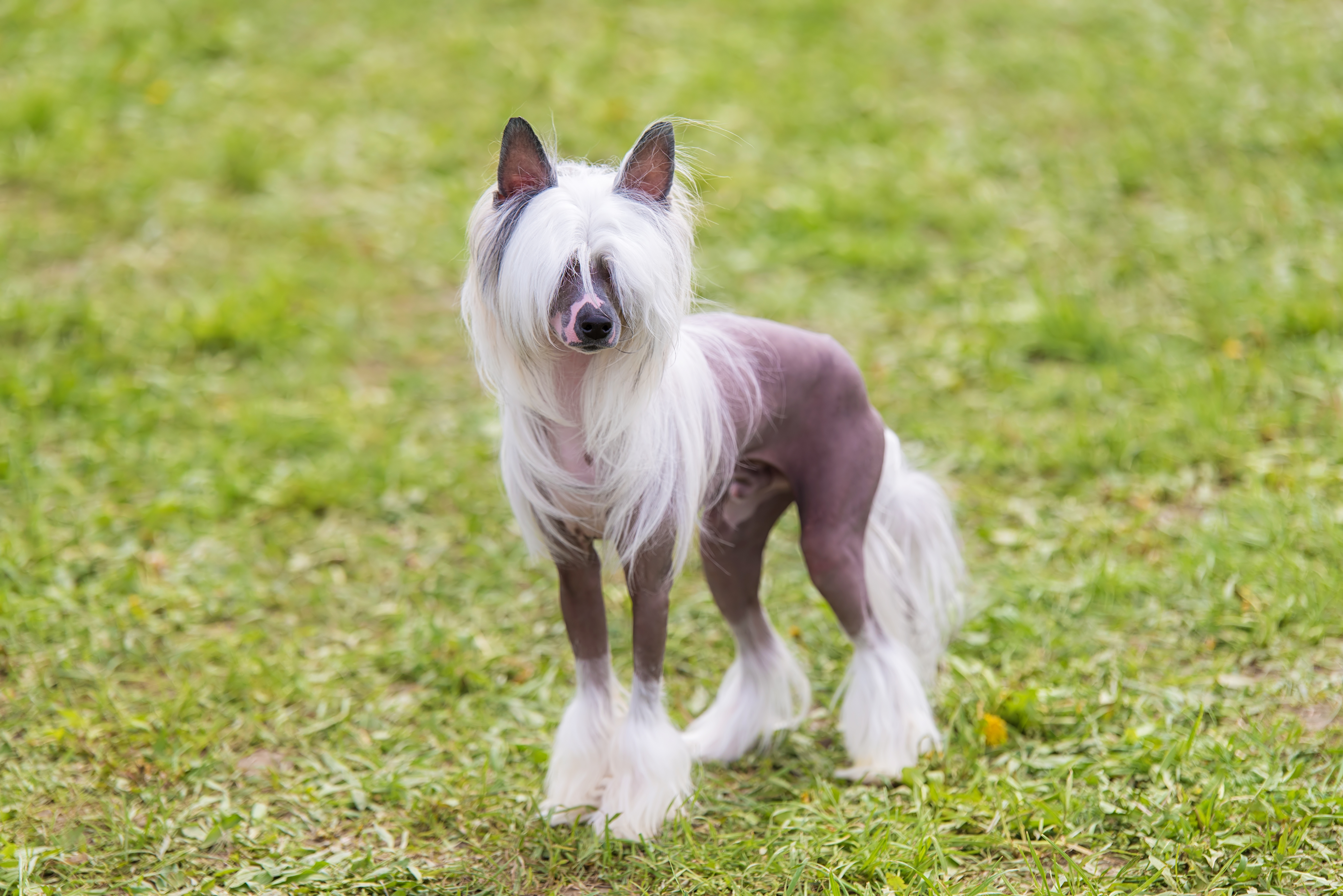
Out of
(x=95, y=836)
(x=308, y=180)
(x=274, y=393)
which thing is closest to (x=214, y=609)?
(x=95, y=836)

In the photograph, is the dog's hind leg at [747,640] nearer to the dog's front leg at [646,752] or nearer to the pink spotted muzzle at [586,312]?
the dog's front leg at [646,752]

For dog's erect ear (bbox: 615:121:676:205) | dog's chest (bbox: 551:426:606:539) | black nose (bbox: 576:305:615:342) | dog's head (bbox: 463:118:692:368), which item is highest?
dog's erect ear (bbox: 615:121:676:205)

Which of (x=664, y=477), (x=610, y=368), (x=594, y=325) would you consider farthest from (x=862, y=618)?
(x=594, y=325)

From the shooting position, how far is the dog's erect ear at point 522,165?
248 cm

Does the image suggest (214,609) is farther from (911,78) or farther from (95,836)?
(911,78)

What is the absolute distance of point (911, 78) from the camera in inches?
302

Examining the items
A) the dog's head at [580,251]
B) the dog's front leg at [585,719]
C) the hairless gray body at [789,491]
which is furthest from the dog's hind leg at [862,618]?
the dog's head at [580,251]

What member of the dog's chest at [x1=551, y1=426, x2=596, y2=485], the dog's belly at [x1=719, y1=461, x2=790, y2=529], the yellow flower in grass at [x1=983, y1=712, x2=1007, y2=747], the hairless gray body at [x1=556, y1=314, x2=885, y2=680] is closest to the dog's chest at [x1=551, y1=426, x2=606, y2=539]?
the dog's chest at [x1=551, y1=426, x2=596, y2=485]

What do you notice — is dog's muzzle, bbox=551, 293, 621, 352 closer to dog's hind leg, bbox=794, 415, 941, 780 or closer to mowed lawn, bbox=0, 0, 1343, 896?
dog's hind leg, bbox=794, 415, 941, 780

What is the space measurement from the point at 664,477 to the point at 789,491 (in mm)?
621

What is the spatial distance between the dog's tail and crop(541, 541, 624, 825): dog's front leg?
780mm

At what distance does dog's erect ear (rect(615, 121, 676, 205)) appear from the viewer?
8.27 feet

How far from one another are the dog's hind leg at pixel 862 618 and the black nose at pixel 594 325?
2.79 feet

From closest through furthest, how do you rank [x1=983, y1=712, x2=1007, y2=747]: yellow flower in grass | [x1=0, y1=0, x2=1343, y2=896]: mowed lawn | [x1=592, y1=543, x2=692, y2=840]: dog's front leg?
[x1=592, y1=543, x2=692, y2=840]: dog's front leg < [x1=0, y1=0, x2=1343, y2=896]: mowed lawn < [x1=983, y1=712, x2=1007, y2=747]: yellow flower in grass
